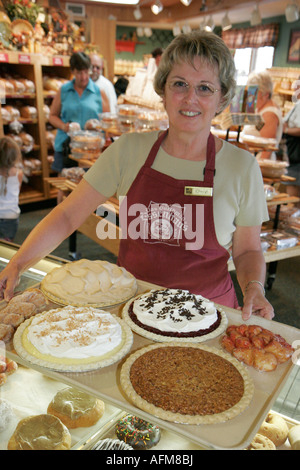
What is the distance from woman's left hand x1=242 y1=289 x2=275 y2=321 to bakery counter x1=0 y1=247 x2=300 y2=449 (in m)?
0.05

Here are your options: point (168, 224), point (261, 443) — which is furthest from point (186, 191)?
point (261, 443)

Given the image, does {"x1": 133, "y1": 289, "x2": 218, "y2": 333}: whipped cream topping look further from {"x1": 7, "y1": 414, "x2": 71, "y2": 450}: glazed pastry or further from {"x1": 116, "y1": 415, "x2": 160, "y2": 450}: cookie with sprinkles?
{"x1": 7, "y1": 414, "x2": 71, "y2": 450}: glazed pastry

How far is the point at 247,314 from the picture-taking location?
1.52m

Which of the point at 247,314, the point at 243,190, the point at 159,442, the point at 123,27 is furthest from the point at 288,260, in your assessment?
the point at 123,27

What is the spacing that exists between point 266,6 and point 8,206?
8402 millimetres

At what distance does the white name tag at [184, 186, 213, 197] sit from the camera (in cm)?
191

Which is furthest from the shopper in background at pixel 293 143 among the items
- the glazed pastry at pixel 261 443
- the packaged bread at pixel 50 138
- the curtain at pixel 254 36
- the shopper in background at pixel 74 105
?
the curtain at pixel 254 36

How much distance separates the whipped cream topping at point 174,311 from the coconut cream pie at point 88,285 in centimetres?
10

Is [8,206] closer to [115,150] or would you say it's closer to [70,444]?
[115,150]

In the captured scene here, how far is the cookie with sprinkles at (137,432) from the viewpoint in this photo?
120 centimetres

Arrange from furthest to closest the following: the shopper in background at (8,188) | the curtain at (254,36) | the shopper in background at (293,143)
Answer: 1. the curtain at (254,36)
2. the shopper in background at (293,143)
3. the shopper in background at (8,188)

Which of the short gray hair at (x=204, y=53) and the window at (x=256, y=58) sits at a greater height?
the window at (x=256, y=58)

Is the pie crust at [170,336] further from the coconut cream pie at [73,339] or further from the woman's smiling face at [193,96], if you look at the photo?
the woman's smiling face at [193,96]

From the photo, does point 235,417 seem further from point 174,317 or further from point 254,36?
point 254,36
